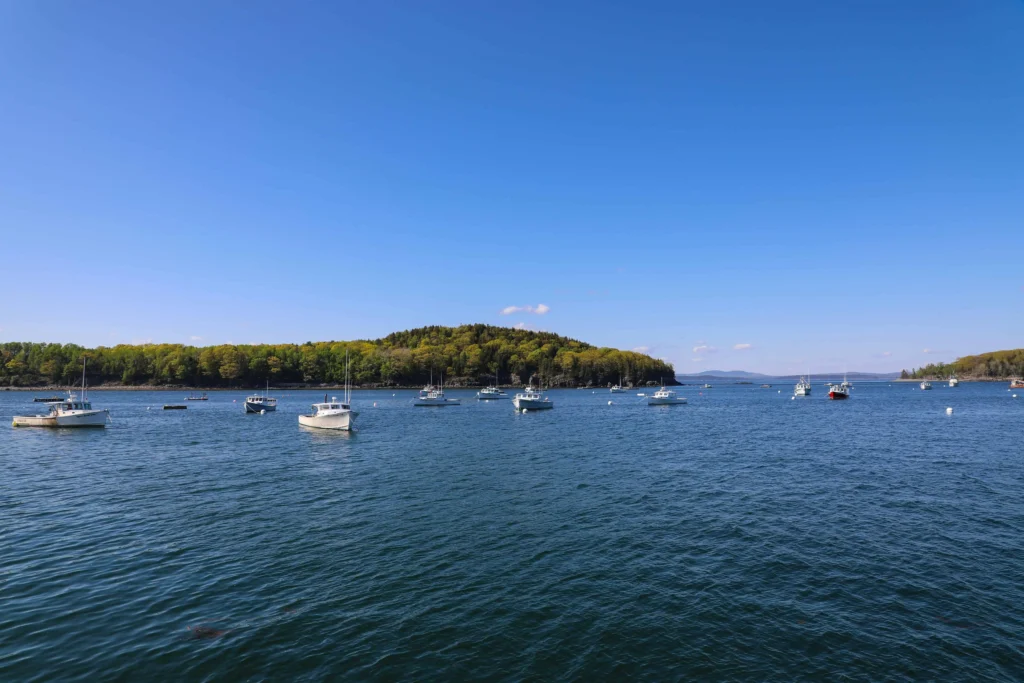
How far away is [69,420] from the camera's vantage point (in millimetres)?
74250

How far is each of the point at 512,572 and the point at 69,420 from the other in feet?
272

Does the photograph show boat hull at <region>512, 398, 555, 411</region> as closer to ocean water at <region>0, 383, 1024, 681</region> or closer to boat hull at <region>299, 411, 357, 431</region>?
boat hull at <region>299, 411, 357, 431</region>

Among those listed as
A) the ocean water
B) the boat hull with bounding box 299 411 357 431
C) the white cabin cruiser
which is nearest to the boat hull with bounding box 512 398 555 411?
the white cabin cruiser

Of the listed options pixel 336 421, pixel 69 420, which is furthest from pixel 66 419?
pixel 336 421

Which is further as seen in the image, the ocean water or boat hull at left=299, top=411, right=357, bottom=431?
boat hull at left=299, top=411, right=357, bottom=431

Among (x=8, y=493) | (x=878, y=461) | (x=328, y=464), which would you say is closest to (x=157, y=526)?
(x=8, y=493)

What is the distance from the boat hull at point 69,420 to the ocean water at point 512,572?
118 ft

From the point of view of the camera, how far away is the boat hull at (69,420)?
7388 centimetres

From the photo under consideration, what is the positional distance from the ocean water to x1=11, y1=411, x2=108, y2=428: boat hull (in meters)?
35.8

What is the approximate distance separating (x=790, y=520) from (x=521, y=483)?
56.9 ft

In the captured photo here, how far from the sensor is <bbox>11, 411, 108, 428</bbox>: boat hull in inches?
2908

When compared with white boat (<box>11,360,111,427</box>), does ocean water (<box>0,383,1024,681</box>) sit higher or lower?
lower

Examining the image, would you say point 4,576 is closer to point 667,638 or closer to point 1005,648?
point 667,638

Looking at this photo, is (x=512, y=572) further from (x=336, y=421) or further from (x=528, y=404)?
(x=528, y=404)
